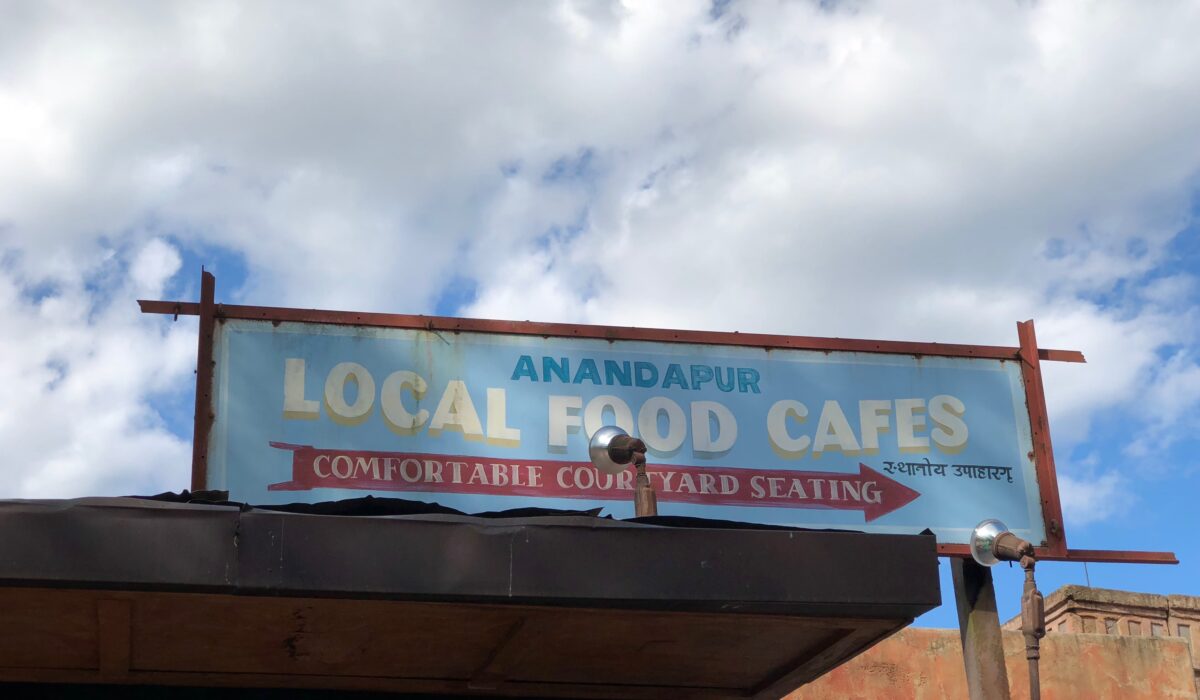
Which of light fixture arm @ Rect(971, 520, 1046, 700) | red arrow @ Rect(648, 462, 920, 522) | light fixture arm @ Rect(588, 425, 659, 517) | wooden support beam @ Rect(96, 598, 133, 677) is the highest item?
red arrow @ Rect(648, 462, 920, 522)

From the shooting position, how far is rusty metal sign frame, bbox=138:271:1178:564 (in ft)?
33.2

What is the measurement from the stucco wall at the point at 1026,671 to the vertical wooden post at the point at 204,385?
18.0ft

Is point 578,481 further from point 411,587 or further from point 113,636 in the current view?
point 411,587

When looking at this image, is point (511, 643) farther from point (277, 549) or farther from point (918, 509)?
point (918, 509)

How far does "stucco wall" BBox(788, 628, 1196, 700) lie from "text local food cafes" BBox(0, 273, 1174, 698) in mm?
1465

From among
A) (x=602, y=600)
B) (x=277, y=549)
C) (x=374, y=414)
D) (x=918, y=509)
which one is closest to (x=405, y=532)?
(x=277, y=549)

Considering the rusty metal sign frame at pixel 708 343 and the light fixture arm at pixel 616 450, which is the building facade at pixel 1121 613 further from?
the light fixture arm at pixel 616 450

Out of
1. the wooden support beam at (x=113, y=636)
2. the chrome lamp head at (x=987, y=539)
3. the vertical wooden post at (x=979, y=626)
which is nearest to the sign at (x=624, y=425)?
the vertical wooden post at (x=979, y=626)

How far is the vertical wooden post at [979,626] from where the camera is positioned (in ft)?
35.8

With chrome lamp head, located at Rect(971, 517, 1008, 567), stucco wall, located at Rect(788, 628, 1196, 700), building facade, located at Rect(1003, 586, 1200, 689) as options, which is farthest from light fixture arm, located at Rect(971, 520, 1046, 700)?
building facade, located at Rect(1003, 586, 1200, 689)

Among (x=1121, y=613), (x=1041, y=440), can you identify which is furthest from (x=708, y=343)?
(x=1121, y=613)

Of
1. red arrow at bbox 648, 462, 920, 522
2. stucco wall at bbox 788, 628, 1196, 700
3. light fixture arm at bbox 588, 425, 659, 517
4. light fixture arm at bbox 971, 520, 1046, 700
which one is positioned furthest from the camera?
stucco wall at bbox 788, 628, 1196, 700

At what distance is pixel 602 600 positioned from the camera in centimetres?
504

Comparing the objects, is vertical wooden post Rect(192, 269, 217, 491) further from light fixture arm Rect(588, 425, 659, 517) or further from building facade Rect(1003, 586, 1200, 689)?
building facade Rect(1003, 586, 1200, 689)
